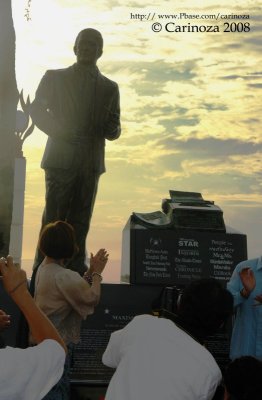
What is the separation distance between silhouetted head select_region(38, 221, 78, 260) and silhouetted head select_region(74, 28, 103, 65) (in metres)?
3.06

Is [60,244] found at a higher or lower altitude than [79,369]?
higher

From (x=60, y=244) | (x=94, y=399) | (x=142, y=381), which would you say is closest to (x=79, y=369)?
(x=94, y=399)

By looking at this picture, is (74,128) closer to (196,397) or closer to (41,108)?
(41,108)

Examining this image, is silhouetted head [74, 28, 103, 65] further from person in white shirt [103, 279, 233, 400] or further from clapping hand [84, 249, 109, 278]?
person in white shirt [103, 279, 233, 400]

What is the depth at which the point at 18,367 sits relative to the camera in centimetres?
149

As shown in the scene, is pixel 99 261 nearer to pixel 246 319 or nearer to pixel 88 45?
pixel 246 319

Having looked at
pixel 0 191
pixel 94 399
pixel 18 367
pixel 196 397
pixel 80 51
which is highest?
pixel 80 51

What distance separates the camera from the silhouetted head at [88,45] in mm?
6129

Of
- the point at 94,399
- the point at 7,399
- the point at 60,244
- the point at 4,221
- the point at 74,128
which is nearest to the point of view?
the point at 7,399

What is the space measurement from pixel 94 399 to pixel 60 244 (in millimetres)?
1516

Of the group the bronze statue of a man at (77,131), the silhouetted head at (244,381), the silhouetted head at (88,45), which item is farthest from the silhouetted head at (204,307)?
the silhouetted head at (88,45)

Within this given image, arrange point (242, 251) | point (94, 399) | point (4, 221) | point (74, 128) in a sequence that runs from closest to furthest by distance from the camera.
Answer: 1. point (94, 399)
2. point (242, 251)
3. point (74, 128)
4. point (4, 221)

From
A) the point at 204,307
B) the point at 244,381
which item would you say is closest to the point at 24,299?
the point at 204,307

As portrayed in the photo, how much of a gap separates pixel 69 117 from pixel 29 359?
474 cm
